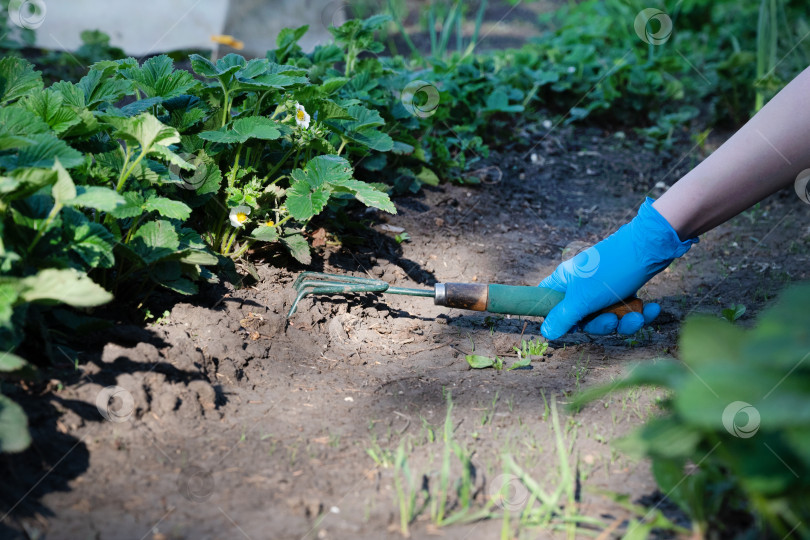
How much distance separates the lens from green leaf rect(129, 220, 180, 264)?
1597 millimetres

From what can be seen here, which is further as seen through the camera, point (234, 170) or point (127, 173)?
point (234, 170)

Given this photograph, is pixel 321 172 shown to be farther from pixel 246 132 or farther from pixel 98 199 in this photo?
pixel 98 199

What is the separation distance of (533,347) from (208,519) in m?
1.07

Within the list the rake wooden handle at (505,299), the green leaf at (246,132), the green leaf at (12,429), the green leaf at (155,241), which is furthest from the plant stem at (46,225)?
the rake wooden handle at (505,299)

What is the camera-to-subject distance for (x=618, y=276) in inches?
82.4

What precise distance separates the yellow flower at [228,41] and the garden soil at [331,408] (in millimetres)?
2486

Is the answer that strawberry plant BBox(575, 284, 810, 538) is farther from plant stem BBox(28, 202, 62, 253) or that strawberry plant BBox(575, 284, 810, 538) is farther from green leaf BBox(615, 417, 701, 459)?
plant stem BBox(28, 202, 62, 253)

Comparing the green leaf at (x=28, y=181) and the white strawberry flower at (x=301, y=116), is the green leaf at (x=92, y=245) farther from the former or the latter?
the white strawberry flower at (x=301, y=116)

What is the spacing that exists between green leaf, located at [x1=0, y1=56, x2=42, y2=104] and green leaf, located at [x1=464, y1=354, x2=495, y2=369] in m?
1.31

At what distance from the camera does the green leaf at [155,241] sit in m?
1.60

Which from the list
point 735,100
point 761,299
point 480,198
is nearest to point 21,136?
point 480,198

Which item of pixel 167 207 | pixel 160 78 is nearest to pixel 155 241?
pixel 167 207

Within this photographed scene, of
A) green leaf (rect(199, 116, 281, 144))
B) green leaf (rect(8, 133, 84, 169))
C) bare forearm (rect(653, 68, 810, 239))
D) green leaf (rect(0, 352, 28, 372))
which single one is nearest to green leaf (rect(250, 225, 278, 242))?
green leaf (rect(199, 116, 281, 144))

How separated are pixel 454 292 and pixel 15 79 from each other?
1276 mm
